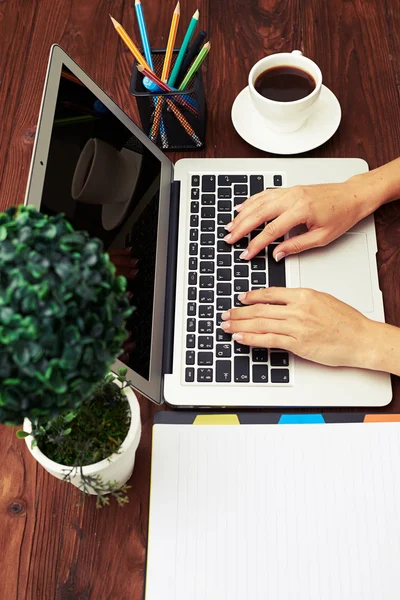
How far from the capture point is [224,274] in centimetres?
79

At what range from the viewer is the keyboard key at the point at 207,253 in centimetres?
80

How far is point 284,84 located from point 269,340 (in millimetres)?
384

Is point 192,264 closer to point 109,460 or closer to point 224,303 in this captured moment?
point 224,303

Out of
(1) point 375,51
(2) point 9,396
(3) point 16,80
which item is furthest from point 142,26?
(2) point 9,396

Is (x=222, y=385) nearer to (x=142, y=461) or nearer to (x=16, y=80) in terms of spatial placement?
(x=142, y=461)

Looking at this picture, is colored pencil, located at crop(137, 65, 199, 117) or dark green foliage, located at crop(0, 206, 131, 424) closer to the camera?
dark green foliage, located at crop(0, 206, 131, 424)

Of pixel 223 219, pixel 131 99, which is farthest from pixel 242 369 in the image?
pixel 131 99

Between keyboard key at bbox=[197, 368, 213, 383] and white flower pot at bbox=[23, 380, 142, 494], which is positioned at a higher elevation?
keyboard key at bbox=[197, 368, 213, 383]

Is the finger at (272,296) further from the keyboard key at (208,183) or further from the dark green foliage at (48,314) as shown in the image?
the dark green foliage at (48,314)

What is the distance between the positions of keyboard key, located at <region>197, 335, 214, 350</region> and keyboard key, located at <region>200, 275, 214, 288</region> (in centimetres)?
8

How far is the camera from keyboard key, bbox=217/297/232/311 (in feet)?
2.52

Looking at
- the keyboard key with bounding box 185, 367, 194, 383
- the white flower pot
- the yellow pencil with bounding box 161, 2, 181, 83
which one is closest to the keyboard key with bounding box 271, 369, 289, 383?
the keyboard key with bounding box 185, 367, 194, 383

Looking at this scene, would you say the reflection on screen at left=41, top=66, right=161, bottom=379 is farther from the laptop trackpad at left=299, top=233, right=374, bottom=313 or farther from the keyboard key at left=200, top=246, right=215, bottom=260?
the laptop trackpad at left=299, top=233, right=374, bottom=313

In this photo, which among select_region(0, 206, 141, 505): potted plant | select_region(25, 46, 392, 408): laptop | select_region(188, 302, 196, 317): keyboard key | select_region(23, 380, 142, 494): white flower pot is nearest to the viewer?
select_region(0, 206, 141, 505): potted plant
